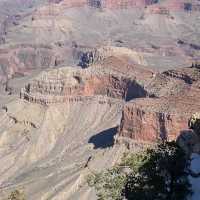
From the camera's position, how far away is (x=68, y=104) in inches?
3733

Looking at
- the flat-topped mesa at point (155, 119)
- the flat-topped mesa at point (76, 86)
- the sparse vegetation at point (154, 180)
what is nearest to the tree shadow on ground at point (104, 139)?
the flat-topped mesa at point (155, 119)

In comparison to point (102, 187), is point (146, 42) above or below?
below

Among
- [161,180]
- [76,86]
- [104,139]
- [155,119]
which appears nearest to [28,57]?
[76,86]

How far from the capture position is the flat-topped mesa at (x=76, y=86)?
94250 mm

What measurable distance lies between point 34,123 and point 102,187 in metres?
63.1

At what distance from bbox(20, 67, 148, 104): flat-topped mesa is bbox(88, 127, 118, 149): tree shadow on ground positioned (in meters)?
10.4

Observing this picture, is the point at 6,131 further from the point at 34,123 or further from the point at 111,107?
the point at 111,107

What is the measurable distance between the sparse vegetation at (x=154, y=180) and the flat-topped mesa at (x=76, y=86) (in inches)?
2514

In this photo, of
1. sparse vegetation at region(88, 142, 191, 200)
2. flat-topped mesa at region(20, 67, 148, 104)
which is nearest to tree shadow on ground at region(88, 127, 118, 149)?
flat-topped mesa at region(20, 67, 148, 104)

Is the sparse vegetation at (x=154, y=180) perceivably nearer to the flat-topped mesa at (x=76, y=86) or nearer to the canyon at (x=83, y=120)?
the canyon at (x=83, y=120)

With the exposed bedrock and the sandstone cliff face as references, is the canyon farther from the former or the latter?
the exposed bedrock

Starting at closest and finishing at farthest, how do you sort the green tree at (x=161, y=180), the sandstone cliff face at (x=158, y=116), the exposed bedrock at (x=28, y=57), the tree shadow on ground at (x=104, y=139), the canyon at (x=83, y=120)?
the green tree at (x=161, y=180)
the canyon at (x=83, y=120)
the sandstone cliff face at (x=158, y=116)
the tree shadow on ground at (x=104, y=139)
the exposed bedrock at (x=28, y=57)

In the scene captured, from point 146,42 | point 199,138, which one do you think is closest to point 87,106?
point 199,138

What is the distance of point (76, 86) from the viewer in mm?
95188
